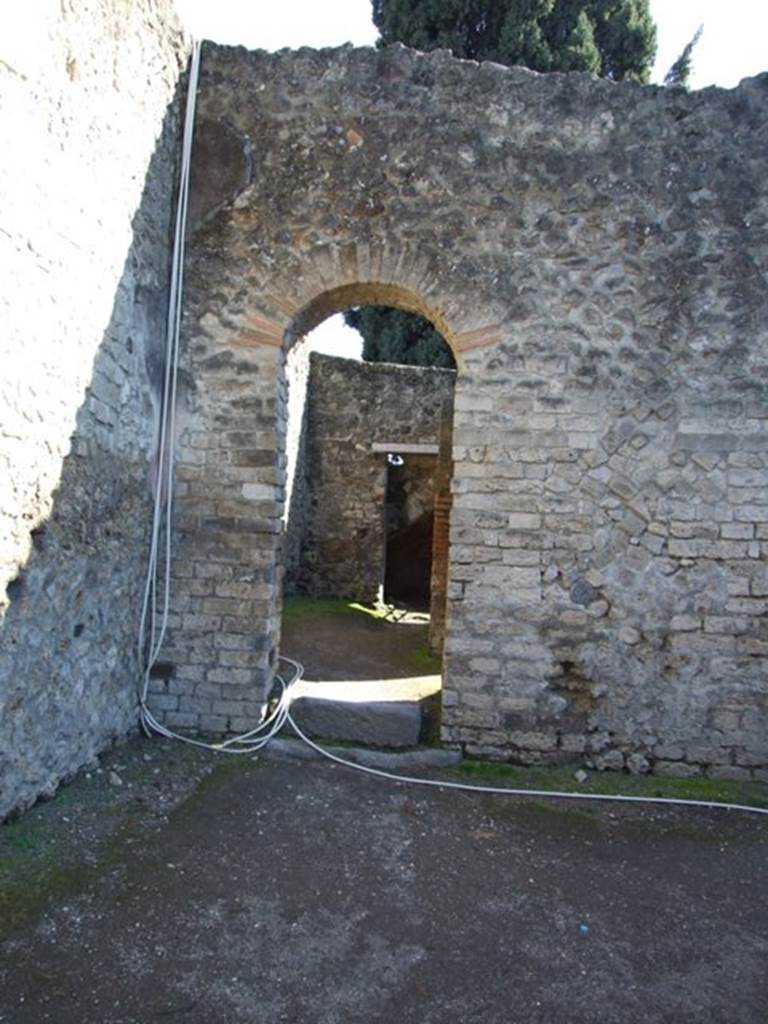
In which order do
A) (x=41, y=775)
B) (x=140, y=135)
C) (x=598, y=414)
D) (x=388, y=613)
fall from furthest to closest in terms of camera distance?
1. (x=388, y=613)
2. (x=598, y=414)
3. (x=140, y=135)
4. (x=41, y=775)

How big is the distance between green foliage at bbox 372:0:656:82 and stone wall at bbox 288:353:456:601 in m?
6.74

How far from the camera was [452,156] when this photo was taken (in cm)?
482

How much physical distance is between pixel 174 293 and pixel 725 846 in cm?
438

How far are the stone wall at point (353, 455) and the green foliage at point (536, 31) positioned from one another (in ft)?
22.1

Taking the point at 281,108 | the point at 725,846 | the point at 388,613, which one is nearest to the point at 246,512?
the point at 281,108

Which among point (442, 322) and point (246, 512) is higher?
point (442, 322)

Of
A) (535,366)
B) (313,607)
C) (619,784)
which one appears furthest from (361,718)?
(313,607)

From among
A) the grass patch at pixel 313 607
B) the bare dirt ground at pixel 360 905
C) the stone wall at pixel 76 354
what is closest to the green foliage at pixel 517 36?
the grass patch at pixel 313 607

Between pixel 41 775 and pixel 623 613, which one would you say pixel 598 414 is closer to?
pixel 623 613

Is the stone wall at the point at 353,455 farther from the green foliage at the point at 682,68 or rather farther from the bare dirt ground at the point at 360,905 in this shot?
the green foliage at the point at 682,68

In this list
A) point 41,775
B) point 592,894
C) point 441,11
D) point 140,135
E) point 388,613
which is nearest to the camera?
point 592,894

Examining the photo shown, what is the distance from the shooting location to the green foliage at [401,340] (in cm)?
1550

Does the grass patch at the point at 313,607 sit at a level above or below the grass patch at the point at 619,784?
above

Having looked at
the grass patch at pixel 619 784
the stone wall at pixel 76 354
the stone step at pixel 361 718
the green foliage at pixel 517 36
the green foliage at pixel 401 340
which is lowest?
the grass patch at pixel 619 784
